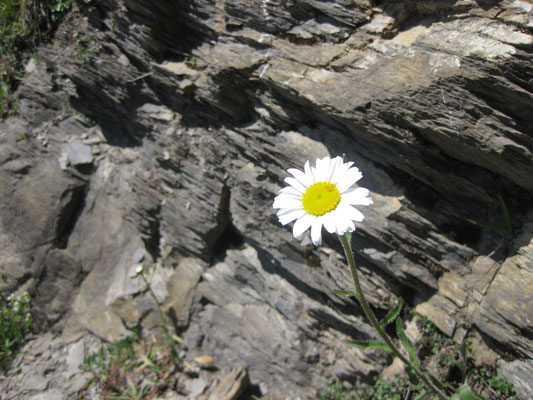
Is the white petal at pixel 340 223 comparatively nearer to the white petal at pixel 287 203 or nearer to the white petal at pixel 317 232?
the white petal at pixel 317 232

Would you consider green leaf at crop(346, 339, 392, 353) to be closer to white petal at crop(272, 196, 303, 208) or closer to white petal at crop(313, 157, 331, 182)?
white petal at crop(272, 196, 303, 208)

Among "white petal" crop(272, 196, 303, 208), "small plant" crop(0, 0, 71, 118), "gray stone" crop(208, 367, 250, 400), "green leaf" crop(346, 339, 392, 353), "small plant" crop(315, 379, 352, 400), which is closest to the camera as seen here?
"white petal" crop(272, 196, 303, 208)

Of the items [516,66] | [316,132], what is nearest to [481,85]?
[516,66]

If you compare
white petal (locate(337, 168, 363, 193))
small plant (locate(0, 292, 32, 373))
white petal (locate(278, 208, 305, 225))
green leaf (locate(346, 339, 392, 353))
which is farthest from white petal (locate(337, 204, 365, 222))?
small plant (locate(0, 292, 32, 373))

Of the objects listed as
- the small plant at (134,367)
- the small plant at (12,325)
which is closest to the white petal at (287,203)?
the small plant at (134,367)

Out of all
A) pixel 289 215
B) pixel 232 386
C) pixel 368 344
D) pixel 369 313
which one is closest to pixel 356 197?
pixel 289 215

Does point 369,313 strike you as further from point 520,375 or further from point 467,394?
point 520,375
